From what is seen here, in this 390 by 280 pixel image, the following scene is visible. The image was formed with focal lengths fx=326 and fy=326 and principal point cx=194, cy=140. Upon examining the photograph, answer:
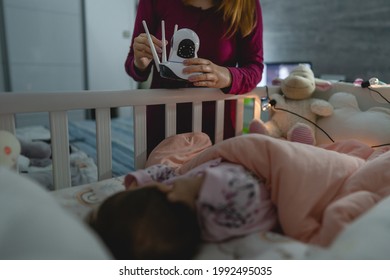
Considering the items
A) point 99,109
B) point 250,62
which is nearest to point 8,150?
point 99,109

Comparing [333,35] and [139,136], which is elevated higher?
[333,35]

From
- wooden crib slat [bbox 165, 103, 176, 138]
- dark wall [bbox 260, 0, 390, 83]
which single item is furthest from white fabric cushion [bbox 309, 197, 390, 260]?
dark wall [bbox 260, 0, 390, 83]

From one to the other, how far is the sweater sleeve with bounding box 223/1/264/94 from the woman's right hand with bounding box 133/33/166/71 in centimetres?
A: 22

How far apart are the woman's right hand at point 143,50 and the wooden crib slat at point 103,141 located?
0.57 ft

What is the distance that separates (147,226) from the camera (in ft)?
1.24

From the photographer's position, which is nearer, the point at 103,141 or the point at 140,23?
the point at 103,141

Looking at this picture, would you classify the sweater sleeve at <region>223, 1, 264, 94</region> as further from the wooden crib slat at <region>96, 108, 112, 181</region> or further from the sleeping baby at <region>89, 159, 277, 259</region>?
the sleeping baby at <region>89, 159, 277, 259</region>

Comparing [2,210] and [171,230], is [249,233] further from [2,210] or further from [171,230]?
[2,210]

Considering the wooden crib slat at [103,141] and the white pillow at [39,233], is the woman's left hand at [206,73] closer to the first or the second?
the wooden crib slat at [103,141]

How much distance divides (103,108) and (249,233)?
45 centimetres

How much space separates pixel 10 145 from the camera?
487 millimetres

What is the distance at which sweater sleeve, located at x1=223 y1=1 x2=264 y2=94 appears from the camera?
89cm

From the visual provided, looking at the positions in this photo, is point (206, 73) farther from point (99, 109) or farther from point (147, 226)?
point (147, 226)

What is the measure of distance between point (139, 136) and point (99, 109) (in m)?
0.12
